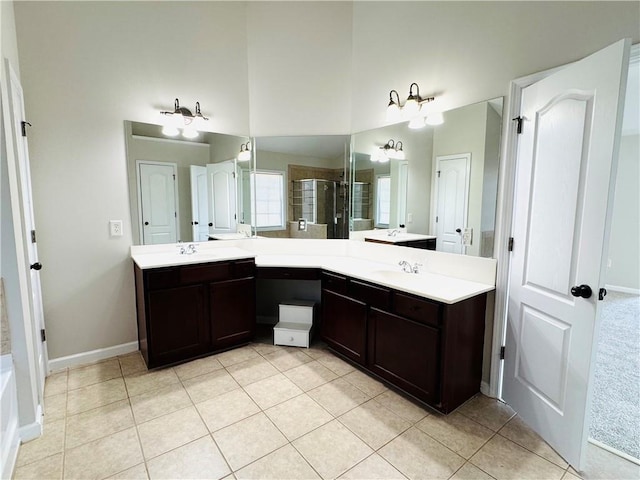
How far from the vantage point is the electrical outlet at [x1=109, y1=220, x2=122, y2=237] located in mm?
2656

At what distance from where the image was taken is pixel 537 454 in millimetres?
1694

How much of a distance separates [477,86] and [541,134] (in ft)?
1.98

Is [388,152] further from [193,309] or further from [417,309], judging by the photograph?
[193,309]

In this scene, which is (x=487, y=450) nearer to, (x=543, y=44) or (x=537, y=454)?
(x=537, y=454)

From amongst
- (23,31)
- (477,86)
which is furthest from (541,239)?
(23,31)

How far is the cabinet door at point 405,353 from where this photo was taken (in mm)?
1968

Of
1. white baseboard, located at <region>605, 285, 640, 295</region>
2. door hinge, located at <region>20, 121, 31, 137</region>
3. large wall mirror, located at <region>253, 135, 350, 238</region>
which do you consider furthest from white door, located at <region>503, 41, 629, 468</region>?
white baseboard, located at <region>605, 285, 640, 295</region>

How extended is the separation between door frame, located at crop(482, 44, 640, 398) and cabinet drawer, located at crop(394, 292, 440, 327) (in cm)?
53

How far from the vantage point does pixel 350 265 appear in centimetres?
280

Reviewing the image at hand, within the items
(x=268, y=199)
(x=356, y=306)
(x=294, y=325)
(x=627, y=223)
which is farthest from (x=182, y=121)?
(x=627, y=223)

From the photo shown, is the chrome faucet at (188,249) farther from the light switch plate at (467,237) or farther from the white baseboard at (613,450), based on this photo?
the white baseboard at (613,450)

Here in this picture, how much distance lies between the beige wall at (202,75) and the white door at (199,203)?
515mm

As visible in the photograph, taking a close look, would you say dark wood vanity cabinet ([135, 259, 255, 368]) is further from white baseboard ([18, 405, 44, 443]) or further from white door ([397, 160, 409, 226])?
white door ([397, 160, 409, 226])

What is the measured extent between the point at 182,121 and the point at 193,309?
1.73m
